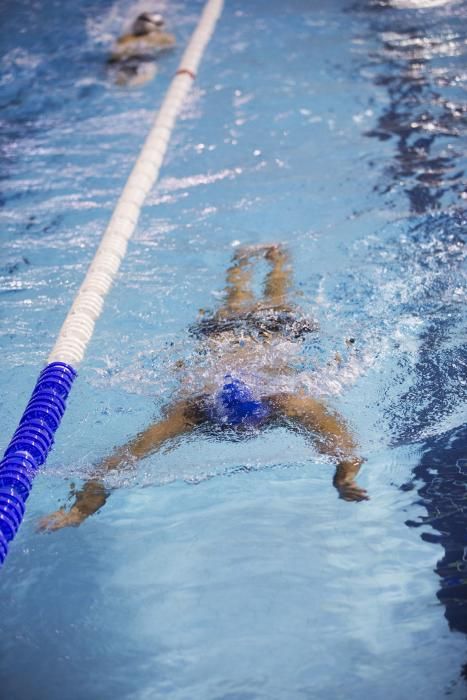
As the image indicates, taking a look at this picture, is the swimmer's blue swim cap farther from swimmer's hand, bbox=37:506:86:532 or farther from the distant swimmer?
the distant swimmer

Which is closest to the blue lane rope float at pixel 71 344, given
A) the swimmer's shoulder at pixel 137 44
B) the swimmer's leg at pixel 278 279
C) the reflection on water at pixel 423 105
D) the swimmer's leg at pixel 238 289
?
the swimmer's leg at pixel 238 289

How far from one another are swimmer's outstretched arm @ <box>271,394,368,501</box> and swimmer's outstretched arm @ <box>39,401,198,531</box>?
0.46 meters

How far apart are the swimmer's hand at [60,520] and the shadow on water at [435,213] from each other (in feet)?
4.55

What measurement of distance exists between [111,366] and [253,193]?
230 cm

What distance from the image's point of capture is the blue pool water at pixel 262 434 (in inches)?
95.9

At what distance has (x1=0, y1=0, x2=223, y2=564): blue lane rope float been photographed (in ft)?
8.69

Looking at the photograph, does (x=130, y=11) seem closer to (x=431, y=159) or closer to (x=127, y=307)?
(x=431, y=159)

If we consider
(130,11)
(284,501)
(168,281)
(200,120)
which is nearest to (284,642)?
(284,501)

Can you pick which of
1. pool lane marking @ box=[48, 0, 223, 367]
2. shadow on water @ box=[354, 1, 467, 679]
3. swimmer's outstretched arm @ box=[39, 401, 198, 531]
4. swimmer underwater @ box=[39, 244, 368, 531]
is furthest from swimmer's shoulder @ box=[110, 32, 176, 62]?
swimmer's outstretched arm @ box=[39, 401, 198, 531]

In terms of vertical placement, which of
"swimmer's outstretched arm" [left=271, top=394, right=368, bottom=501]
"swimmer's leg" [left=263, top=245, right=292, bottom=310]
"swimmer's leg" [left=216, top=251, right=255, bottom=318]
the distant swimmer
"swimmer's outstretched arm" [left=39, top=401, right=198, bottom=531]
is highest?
the distant swimmer

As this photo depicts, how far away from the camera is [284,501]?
2.98 m

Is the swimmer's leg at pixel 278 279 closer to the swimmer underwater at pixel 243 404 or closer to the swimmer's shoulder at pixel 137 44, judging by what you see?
the swimmer underwater at pixel 243 404

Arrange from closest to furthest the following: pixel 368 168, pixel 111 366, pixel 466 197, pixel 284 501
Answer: pixel 284 501 → pixel 111 366 → pixel 466 197 → pixel 368 168

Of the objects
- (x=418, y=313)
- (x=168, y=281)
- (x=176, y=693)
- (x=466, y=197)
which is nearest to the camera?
(x=176, y=693)
